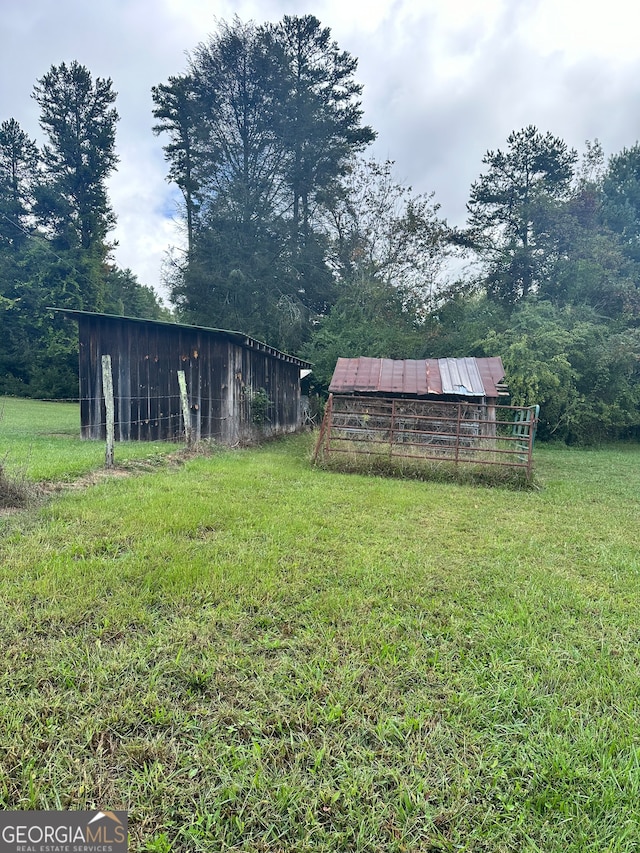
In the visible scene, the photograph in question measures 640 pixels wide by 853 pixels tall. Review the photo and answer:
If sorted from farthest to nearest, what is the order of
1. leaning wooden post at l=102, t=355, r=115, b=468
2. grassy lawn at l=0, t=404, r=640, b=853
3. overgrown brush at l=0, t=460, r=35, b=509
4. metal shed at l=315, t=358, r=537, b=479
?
1. metal shed at l=315, t=358, r=537, b=479
2. leaning wooden post at l=102, t=355, r=115, b=468
3. overgrown brush at l=0, t=460, r=35, b=509
4. grassy lawn at l=0, t=404, r=640, b=853

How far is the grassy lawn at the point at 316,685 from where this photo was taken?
1.43 m

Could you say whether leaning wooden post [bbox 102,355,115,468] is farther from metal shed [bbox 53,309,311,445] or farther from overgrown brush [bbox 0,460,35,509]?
metal shed [bbox 53,309,311,445]

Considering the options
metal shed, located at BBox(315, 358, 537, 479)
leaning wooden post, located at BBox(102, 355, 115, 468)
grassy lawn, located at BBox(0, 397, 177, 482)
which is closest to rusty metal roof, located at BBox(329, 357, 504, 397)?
metal shed, located at BBox(315, 358, 537, 479)

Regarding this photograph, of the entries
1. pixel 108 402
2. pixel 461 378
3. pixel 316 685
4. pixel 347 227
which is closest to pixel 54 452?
pixel 108 402

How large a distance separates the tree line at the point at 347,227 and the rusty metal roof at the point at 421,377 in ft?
17.8

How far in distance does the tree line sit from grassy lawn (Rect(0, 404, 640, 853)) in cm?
1451

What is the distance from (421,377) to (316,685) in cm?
1004

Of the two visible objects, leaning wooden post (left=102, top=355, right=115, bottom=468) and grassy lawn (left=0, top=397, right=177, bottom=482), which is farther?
leaning wooden post (left=102, top=355, right=115, bottom=468)

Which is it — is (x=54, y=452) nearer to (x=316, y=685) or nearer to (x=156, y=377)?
(x=156, y=377)

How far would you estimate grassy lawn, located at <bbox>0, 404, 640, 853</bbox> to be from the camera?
1.43 m

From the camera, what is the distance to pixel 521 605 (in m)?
2.86

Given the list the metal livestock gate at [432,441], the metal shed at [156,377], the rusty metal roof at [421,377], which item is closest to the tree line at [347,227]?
the rusty metal roof at [421,377]

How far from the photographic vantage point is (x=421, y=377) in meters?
11.3

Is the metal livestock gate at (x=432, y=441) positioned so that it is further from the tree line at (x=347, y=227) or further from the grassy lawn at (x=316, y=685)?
the tree line at (x=347, y=227)
